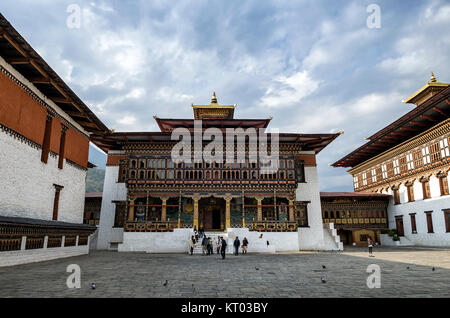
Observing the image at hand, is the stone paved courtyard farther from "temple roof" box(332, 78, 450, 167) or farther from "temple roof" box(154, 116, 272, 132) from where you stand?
"temple roof" box(154, 116, 272, 132)

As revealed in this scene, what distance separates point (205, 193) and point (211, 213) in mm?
3818

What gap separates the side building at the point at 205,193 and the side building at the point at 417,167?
7.39 meters

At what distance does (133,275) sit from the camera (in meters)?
10.2

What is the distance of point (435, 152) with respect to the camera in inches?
961

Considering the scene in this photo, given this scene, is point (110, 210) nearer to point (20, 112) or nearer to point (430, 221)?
point (20, 112)

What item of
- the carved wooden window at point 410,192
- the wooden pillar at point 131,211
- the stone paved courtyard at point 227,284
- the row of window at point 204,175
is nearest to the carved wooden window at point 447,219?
the carved wooden window at point 410,192

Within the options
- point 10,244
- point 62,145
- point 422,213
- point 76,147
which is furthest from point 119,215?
point 422,213

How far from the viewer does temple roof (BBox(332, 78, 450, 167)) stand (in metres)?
21.5

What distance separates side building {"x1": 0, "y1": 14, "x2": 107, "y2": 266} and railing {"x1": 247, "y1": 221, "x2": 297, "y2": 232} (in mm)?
12044

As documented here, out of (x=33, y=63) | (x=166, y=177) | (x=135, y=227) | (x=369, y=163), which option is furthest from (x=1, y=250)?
(x=369, y=163)

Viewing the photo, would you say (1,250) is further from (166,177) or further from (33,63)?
(166,177)

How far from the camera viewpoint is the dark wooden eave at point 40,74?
40.9ft

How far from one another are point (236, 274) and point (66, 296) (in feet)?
18.2

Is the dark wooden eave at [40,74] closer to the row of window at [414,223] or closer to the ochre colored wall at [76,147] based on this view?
the ochre colored wall at [76,147]
